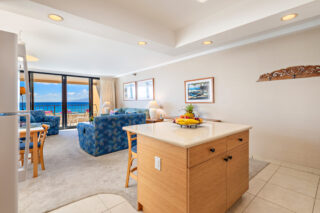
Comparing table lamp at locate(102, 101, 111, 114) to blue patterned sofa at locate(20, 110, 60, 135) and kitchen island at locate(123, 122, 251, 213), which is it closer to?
blue patterned sofa at locate(20, 110, 60, 135)

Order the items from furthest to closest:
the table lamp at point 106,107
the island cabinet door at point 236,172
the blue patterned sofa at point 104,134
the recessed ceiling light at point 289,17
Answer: the table lamp at point 106,107, the blue patterned sofa at point 104,134, the recessed ceiling light at point 289,17, the island cabinet door at point 236,172

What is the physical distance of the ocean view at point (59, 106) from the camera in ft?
21.2

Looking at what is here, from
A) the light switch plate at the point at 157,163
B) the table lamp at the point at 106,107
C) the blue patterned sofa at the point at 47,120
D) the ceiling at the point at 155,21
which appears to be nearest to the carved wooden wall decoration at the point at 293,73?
the ceiling at the point at 155,21

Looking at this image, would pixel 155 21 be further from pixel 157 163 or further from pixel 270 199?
pixel 270 199

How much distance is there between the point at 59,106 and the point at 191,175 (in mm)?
7121

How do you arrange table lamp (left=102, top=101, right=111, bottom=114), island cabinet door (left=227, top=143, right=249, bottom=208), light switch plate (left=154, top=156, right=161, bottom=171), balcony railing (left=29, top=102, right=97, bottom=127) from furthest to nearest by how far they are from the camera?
table lamp (left=102, top=101, right=111, bottom=114) < balcony railing (left=29, top=102, right=97, bottom=127) < island cabinet door (left=227, top=143, right=249, bottom=208) < light switch plate (left=154, top=156, right=161, bottom=171)

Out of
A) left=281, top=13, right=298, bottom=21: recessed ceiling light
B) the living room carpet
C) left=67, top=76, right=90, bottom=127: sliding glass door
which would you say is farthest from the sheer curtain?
left=281, top=13, right=298, bottom=21: recessed ceiling light

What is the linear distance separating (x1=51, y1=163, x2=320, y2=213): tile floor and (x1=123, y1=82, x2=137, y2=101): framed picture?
491 cm

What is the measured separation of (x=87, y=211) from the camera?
5.48 feet

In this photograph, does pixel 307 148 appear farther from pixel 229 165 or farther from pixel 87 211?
pixel 87 211

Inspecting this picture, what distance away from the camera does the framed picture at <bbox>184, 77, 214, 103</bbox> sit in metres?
3.79

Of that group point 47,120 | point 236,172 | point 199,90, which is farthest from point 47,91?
point 236,172

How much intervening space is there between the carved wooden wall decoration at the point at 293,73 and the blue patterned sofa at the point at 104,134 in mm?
3063

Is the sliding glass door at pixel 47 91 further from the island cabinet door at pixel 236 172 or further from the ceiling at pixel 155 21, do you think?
the island cabinet door at pixel 236 172
